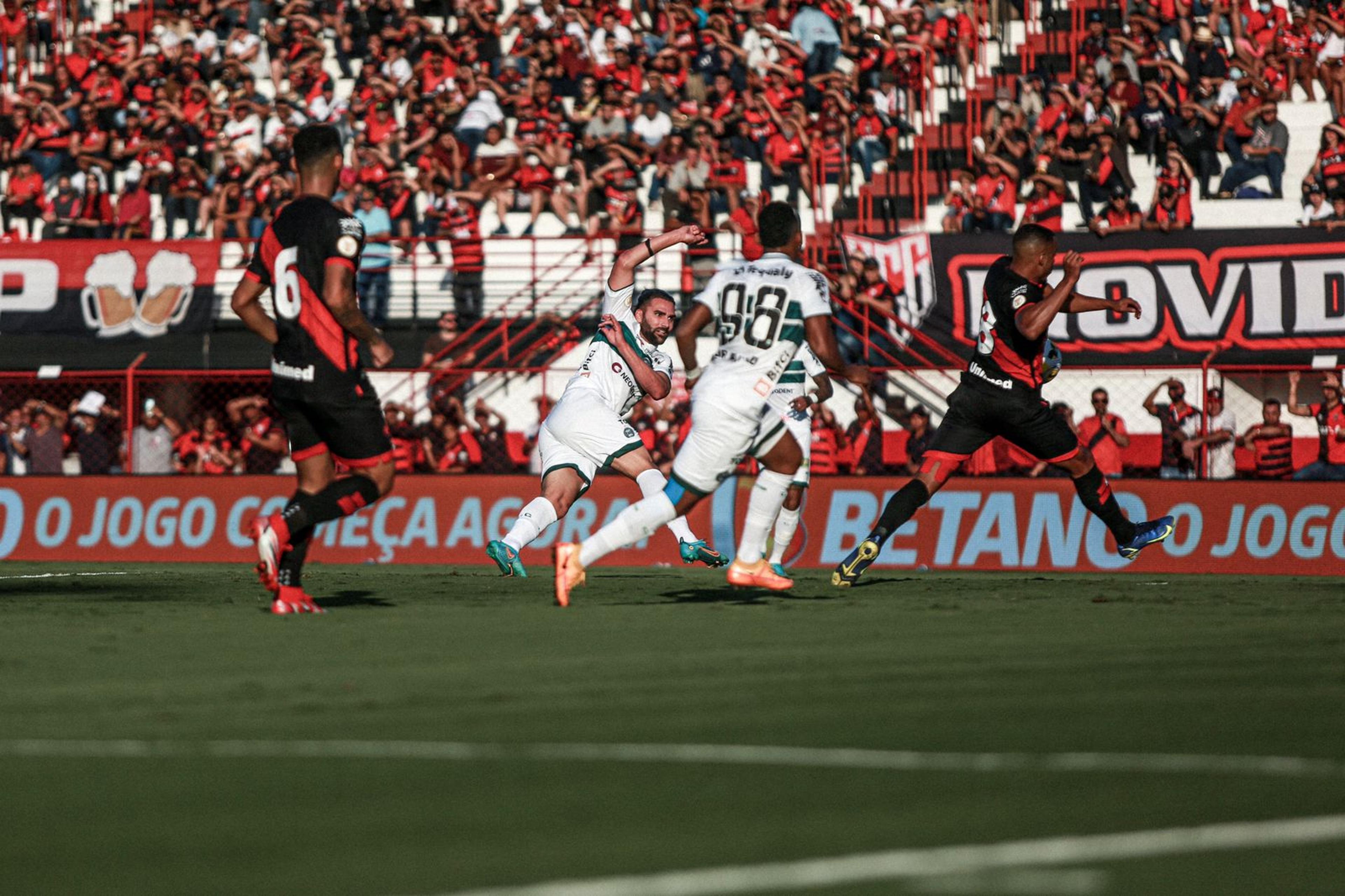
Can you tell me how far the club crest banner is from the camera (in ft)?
79.2

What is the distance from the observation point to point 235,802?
17.3ft

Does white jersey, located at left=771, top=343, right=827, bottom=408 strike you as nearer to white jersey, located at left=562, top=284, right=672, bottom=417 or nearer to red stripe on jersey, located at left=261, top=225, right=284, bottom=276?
white jersey, located at left=562, top=284, right=672, bottom=417

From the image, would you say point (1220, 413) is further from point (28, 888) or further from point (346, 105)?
point (28, 888)

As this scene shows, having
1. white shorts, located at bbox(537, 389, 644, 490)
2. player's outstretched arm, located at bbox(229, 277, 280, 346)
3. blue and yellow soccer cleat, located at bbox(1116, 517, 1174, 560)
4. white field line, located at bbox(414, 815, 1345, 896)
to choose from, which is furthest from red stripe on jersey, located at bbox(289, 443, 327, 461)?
white field line, located at bbox(414, 815, 1345, 896)

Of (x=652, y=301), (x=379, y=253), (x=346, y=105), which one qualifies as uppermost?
(x=346, y=105)

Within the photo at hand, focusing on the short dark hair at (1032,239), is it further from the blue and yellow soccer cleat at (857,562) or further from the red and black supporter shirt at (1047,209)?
the red and black supporter shirt at (1047,209)

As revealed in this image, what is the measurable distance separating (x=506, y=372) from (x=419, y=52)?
350 inches

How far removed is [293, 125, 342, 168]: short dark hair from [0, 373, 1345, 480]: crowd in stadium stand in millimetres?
9383

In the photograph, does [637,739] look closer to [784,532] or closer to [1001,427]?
[1001,427]

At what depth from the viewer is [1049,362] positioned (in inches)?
514

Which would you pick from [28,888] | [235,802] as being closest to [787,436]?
[235,802]

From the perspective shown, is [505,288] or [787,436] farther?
[505,288]

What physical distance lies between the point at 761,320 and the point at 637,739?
20.4 ft

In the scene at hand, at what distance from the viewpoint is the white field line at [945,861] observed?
4180 millimetres
